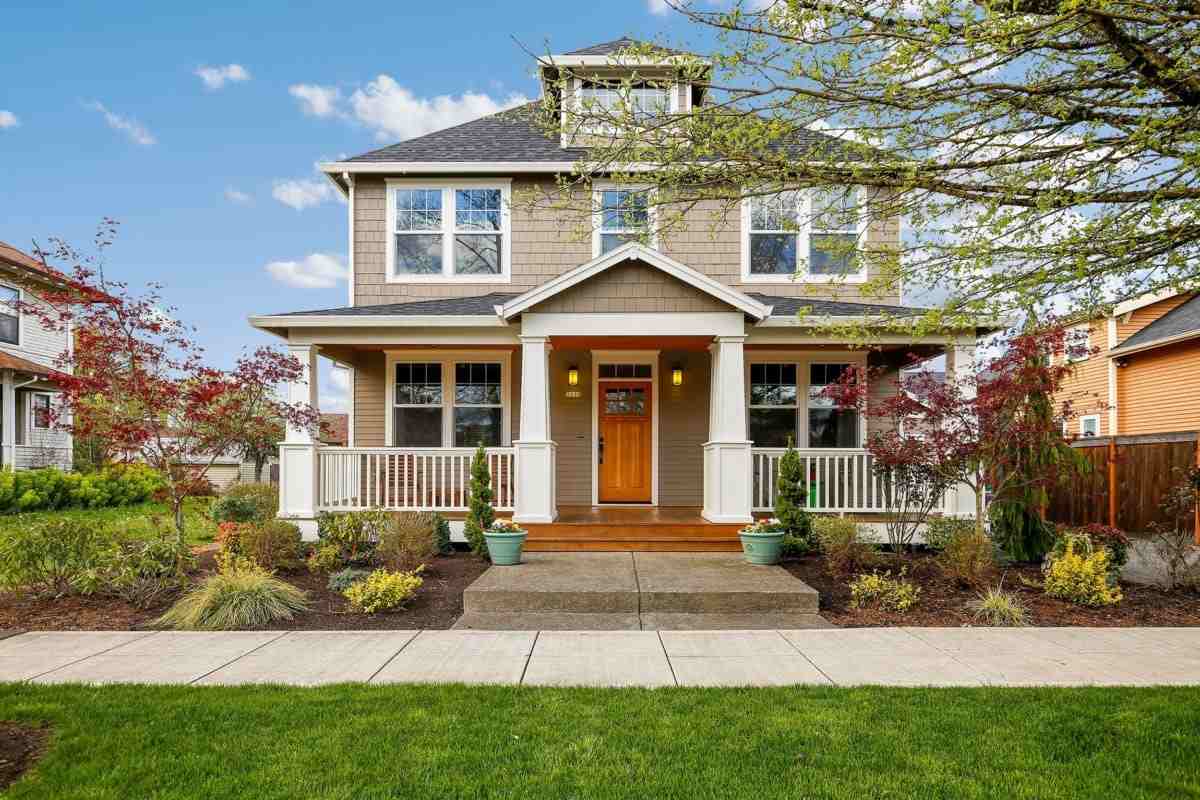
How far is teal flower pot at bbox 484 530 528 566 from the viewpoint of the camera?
809cm

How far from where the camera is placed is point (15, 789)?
10.3ft

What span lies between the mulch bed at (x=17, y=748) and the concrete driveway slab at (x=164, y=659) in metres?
0.81

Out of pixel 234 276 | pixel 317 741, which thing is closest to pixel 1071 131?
pixel 317 741

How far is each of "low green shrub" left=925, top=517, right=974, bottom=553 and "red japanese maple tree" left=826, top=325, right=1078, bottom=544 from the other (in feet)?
2.12

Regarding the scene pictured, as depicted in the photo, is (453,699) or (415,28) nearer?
(453,699)

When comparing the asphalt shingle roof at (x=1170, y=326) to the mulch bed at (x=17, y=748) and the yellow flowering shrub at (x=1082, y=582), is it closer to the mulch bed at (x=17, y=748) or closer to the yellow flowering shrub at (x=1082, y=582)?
the yellow flowering shrub at (x=1082, y=582)

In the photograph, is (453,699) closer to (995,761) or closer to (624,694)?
(624,694)

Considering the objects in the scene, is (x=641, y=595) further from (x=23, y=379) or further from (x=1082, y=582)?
(x=23, y=379)

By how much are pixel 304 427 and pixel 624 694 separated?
6.94m

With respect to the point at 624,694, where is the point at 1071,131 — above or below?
above

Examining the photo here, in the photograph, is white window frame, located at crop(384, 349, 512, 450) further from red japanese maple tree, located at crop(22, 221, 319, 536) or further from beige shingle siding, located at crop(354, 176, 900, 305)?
red japanese maple tree, located at crop(22, 221, 319, 536)

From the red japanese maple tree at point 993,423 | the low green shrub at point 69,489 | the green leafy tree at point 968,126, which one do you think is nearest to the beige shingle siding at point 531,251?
the red japanese maple tree at point 993,423

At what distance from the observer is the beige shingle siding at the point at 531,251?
38.0 feet

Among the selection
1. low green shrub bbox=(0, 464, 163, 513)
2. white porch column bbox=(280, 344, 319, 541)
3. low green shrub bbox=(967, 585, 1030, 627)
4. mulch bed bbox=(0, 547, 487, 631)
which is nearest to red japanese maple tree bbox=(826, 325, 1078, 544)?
low green shrub bbox=(967, 585, 1030, 627)
